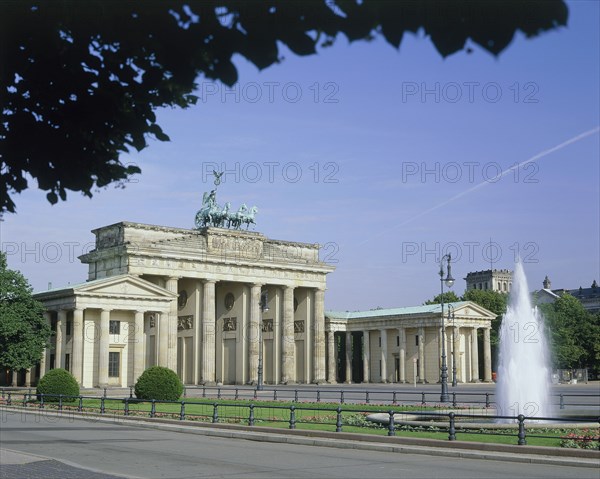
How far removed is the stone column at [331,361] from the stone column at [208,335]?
65.5 feet

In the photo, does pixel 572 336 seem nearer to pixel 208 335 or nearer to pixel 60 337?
pixel 208 335

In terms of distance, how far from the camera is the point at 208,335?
294 feet

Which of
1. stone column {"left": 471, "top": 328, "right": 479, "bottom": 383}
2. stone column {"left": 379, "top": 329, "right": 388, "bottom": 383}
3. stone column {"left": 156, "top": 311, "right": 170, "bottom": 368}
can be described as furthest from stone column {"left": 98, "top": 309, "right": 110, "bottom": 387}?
stone column {"left": 471, "top": 328, "right": 479, "bottom": 383}

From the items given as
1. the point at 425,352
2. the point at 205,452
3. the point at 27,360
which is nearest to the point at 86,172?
the point at 205,452

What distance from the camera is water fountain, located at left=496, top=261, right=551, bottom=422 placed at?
38.5 meters

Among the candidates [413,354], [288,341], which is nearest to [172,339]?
[288,341]

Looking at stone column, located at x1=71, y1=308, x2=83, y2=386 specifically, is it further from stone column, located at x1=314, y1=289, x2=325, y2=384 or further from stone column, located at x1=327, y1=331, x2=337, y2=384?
stone column, located at x1=327, y1=331, x2=337, y2=384

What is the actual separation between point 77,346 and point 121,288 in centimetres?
649

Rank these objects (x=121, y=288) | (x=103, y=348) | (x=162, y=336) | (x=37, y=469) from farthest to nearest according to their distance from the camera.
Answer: (x=162, y=336)
(x=121, y=288)
(x=103, y=348)
(x=37, y=469)

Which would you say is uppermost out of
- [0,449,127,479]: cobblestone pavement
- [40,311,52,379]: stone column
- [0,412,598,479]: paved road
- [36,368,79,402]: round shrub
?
[40,311,52,379]: stone column

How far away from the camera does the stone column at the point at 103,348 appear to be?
7244 centimetres

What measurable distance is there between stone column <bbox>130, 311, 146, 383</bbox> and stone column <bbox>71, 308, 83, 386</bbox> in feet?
16.8

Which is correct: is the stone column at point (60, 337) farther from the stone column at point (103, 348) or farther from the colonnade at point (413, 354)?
the colonnade at point (413, 354)

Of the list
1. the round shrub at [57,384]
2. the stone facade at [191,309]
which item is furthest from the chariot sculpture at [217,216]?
the round shrub at [57,384]
